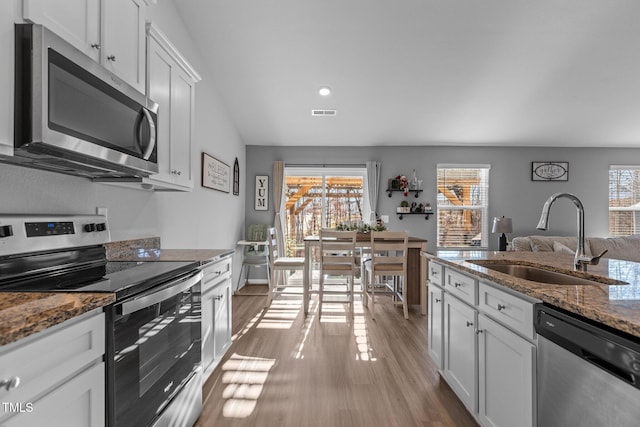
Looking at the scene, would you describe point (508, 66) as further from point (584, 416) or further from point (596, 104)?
point (584, 416)

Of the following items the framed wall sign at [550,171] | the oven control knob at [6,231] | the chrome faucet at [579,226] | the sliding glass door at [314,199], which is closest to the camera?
the oven control knob at [6,231]

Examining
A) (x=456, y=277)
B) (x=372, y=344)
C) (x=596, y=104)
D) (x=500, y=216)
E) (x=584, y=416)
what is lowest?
(x=372, y=344)

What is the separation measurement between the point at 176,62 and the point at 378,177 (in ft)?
12.3

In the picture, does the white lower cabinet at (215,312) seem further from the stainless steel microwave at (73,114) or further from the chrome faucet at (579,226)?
the chrome faucet at (579,226)

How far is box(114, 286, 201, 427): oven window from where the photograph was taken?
1.03 meters

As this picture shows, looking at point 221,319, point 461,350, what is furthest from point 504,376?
point 221,319

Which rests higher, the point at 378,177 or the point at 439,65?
the point at 439,65

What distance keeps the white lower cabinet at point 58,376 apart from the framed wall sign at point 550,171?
20.4 ft

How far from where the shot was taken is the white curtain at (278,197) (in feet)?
16.7

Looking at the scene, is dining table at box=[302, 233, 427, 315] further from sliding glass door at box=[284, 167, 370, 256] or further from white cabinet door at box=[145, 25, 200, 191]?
white cabinet door at box=[145, 25, 200, 191]

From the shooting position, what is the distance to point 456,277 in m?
1.79

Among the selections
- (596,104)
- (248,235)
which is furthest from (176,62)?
Result: (596,104)

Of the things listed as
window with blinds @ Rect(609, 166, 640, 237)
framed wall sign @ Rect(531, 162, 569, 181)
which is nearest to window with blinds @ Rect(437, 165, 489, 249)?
framed wall sign @ Rect(531, 162, 569, 181)

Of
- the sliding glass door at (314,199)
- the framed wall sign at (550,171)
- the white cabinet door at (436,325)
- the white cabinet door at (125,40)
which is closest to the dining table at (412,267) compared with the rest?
the sliding glass door at (314,199)
